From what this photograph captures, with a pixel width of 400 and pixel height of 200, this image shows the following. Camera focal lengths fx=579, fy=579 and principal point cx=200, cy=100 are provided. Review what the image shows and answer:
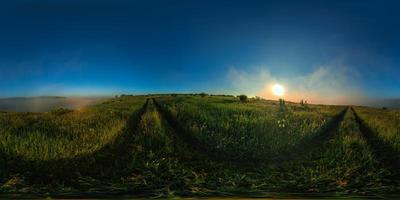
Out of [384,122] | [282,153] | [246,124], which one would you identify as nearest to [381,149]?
[384,122]

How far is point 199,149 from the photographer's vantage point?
6773 millimetres

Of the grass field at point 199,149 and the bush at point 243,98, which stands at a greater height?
the bush at point 243,98

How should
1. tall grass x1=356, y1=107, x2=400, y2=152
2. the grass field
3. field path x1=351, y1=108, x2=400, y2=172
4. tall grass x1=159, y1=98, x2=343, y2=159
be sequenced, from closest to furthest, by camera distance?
the grass field
field path x1=351, y1=108, x2=400, y2=172
tall grass x1=159, y1=98, x2=343, y2=159
tall grass x1=356, y1=107, x2=400, y2=152

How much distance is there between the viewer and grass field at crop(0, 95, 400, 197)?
6.39 m

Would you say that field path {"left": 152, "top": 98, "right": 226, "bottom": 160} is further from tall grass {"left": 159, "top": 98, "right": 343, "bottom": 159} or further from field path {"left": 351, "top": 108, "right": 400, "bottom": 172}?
field path {"left": 351, "top": 108, "right": 400, "bottom": 172}

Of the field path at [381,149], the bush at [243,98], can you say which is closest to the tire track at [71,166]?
the bush at [243,98]

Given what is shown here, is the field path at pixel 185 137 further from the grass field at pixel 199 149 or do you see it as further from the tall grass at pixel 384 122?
the tall grass at pixel 384 122

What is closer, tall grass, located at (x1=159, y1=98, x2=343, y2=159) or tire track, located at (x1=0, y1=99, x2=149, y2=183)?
tire track, located at (x1=0, y1=99, x2=149, y2=183)

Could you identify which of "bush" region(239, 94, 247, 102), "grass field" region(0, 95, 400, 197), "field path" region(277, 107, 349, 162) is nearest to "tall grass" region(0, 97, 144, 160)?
"grass field" region(0, 95, 400, 197)

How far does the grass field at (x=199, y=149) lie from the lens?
6387 mm

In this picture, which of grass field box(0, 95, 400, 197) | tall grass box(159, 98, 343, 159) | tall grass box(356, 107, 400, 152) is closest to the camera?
grass field box(0, 95, 400, 197)

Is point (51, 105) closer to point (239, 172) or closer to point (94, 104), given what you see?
point (94, 104)

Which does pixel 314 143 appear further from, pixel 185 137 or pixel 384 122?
pixel 185 137

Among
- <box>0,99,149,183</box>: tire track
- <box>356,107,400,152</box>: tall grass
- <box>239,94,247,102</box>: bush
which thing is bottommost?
<box>0,99,149,183</box>: tire track
